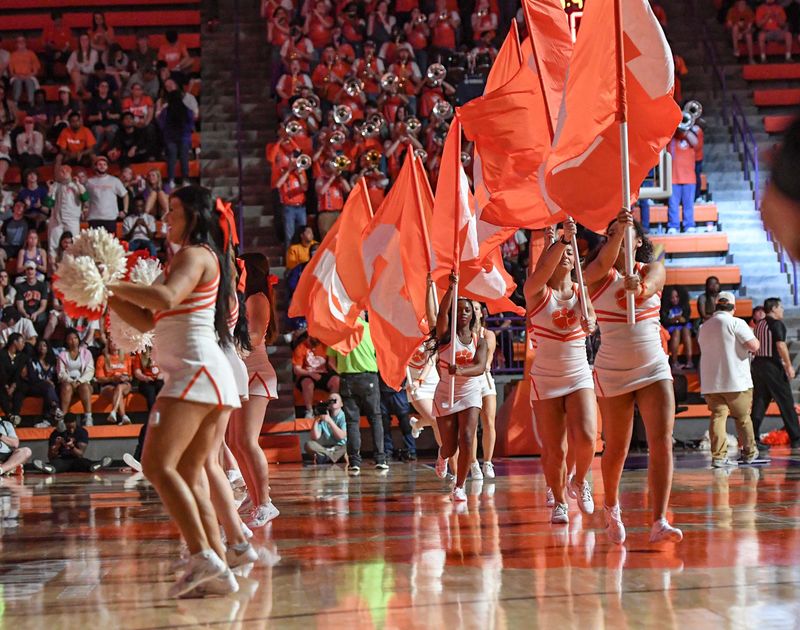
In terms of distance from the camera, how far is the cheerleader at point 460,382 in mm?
9773

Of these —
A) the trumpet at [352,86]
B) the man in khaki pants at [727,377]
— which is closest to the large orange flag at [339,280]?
the man in khaki pants at [727,377]

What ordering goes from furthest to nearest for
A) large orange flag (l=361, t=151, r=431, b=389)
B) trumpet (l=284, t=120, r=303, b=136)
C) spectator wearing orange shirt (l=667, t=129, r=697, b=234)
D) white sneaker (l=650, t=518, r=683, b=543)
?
spectator wearing orange shirt (l=667, t=129, r=697, b=234) → trumpet (l=284, t=120, r=303, b=136) → large orange flag (l=361, t=151, r=431, b=389) → white sneaker (l=650, t=518, r=683, b=543)

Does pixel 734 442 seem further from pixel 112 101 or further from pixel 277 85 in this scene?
pixel 112 101

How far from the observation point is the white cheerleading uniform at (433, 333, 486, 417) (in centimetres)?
1009

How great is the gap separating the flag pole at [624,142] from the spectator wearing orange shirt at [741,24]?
17.1 meters

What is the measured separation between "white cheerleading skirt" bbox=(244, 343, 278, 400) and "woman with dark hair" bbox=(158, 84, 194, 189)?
41.6ft

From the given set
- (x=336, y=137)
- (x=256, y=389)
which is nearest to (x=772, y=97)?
(x=336, y=137)

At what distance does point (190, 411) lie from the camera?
5312mm

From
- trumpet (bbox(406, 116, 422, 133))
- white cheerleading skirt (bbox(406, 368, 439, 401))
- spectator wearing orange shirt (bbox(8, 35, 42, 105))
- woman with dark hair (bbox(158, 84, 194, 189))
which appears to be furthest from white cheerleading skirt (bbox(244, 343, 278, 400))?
spectator wearing orange shirt (bbox(8, 35, 42, 105))

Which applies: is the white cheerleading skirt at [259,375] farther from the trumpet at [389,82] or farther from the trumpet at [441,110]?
the trumpet at [389,82]

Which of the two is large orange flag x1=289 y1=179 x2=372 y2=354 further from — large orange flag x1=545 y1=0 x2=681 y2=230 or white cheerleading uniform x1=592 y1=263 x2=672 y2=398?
white cheerleading uniform x1=592 y1=263 x2=672 y2=398

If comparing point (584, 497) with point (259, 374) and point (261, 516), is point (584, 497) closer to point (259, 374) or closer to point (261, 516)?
point (261, 516)

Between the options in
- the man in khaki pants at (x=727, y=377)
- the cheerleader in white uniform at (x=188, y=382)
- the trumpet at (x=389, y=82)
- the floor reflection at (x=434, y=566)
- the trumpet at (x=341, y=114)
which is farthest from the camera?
the trumpet at (x=389, y=82)

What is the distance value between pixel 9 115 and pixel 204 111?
12.2 ft
